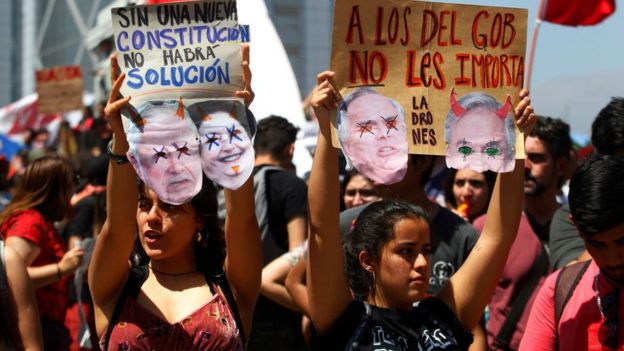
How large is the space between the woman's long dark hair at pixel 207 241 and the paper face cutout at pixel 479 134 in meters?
0.81

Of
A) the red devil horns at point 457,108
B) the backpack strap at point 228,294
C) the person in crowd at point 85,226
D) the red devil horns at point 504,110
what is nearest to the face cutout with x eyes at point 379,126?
the red devil horns at point 457,108

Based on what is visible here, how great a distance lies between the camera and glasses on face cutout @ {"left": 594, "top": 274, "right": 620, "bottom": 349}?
10.7 ft

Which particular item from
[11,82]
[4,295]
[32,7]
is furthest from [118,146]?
[11,82]

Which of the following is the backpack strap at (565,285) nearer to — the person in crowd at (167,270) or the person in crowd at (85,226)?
the person in crowd at (167,270)

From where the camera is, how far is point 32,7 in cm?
4034

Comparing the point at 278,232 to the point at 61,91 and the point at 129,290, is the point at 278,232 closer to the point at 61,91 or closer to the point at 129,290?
the point at 129,290

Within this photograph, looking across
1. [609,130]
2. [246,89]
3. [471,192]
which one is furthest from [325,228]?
[471,192]

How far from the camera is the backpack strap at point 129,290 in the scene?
3.54 metres

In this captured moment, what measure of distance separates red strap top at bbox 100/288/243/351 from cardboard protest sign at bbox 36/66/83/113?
10.7 m

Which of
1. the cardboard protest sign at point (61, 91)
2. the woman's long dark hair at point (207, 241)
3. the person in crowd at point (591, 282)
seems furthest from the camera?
the cardboard protest sign at point (61, 91)

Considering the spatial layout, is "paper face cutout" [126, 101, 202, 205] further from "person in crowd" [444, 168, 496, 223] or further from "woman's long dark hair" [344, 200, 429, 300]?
"person in crowd" [444, 168, 496, 223]

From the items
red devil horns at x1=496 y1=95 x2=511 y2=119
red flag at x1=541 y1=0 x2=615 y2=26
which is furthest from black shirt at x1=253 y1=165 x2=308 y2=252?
red flag at x1=541 y1=0 x2=615 y2=26

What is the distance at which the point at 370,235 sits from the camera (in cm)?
364

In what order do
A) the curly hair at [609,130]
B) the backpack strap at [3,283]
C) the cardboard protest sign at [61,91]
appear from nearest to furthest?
the curly hair at [609,130]
the backpack strap at [3,283]
the cardboard protest sign at [61,91]
